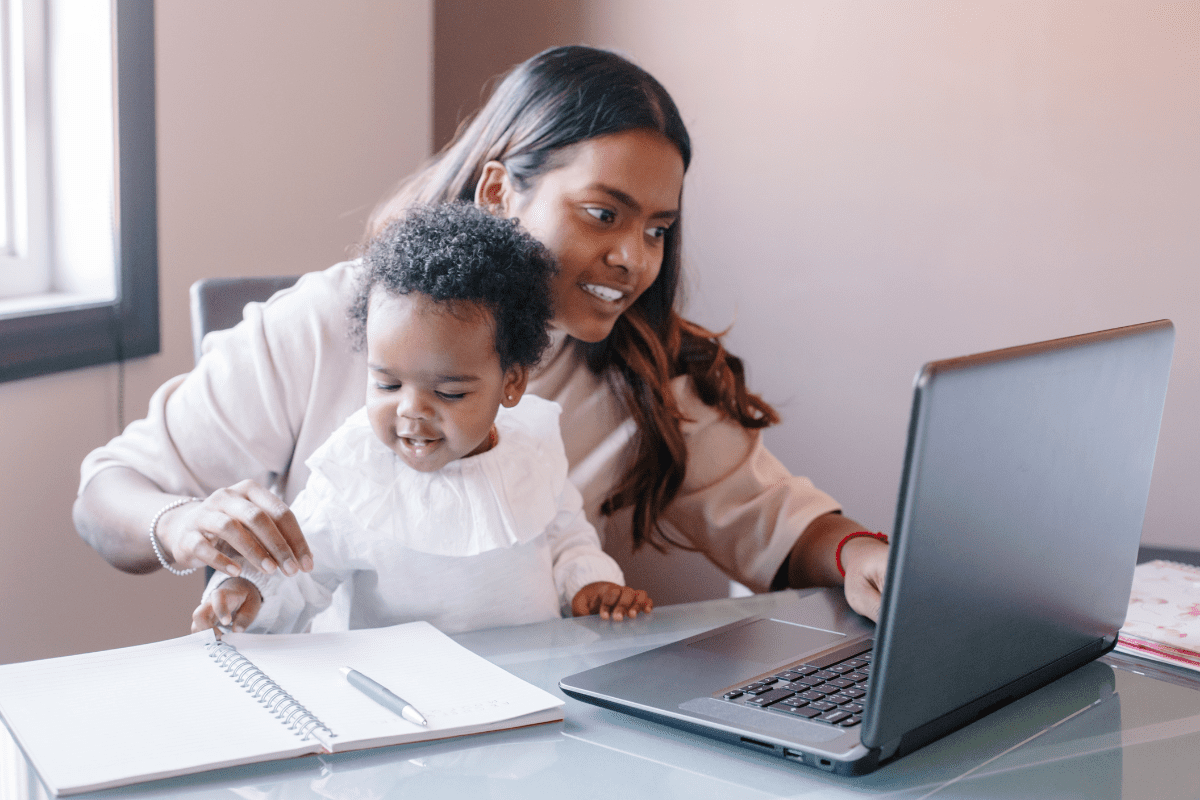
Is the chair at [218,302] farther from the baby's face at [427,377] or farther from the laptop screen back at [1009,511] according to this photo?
the laptop screen back at [1009,511]

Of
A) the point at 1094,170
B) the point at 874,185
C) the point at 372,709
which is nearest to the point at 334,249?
the point at 874,185

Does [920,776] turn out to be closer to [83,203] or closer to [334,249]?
[83,203]

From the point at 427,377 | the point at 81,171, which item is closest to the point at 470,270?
the point at 427,377

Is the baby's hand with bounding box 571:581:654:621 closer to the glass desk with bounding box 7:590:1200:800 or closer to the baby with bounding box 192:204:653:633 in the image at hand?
the baby with bounding box 192:204:653:633

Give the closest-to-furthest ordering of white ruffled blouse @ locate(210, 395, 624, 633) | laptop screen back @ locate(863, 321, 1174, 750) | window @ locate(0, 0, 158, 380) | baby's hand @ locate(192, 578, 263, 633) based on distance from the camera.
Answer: laptop screen back @ locate(863, 321, 1174, 750) → baby's hand @ locate(192, 578, 263, 633) → white ruffled blouse @ locate(210, 395, 624, 633) → window @ locate(0, 0, 158, 380)

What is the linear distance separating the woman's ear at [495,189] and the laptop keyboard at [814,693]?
67cm

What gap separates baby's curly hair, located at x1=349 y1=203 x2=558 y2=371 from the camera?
98 cm

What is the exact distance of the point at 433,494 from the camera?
1.02m

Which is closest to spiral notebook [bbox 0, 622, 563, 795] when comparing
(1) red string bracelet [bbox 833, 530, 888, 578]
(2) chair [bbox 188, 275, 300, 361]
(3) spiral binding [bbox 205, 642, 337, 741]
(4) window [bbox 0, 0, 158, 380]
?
(3) spiral binding [bbox 205, 642, 337, 741]

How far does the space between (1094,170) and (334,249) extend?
53.4 inches

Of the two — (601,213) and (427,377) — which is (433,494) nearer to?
(427,377)

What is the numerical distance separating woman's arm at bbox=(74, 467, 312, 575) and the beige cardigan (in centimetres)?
10

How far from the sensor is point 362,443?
40.0 inches

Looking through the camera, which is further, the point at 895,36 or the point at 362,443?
the point at 895,36
